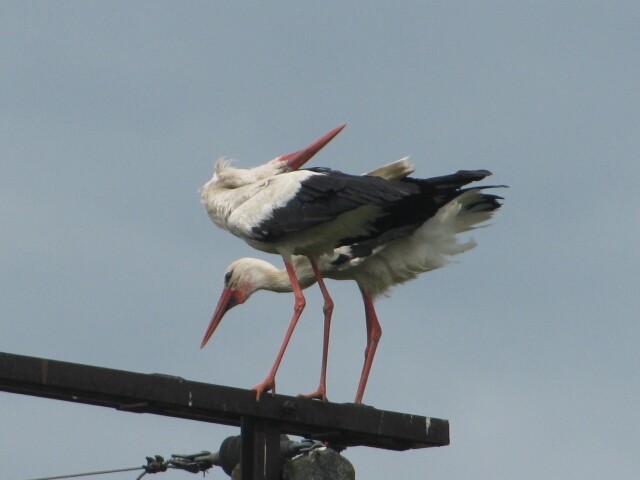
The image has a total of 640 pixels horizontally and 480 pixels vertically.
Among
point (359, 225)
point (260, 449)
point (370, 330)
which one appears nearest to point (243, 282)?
point (370, 330)

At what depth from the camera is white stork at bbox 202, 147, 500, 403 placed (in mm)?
9828

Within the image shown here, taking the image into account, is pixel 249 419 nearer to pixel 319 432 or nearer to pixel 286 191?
pixel 319 432

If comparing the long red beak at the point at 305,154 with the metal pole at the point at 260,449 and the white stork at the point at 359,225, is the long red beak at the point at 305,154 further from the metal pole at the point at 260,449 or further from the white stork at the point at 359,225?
the metal pole at the point at 260,449

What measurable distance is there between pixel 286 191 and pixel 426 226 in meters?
1.41

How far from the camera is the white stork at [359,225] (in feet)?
32.2

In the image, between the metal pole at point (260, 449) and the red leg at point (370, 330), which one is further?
the red leg at point (370, 330)

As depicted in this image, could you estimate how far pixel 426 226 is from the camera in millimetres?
10992

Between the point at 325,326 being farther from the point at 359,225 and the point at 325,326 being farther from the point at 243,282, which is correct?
the point at 243,282

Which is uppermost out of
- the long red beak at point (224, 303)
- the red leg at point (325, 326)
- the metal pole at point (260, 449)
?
the long red beak at point (224, 303)

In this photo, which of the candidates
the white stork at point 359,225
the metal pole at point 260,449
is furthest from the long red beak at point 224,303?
the metal pole at point 260,449

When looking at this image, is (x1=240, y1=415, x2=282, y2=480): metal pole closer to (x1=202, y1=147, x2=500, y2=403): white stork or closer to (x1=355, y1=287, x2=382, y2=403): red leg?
(x1=202, y1=147, x2=500, y2=403): white stork

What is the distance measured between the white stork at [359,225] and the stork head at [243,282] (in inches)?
34.0

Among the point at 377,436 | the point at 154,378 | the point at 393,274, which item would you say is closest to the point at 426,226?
the point at 393,274

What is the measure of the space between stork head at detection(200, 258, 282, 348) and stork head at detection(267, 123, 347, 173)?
1749 millimetres
